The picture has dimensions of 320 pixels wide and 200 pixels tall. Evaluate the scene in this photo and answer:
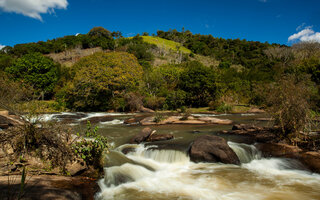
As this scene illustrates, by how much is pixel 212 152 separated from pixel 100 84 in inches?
910

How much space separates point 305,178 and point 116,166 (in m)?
7.46

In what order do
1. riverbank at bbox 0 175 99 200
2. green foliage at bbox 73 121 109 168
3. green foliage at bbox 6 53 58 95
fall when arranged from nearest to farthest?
riverbank at bbox 0 175 99 200 → green foliage at bbox 73 121 109 168 → green foliage at bbox 6 53 58 95

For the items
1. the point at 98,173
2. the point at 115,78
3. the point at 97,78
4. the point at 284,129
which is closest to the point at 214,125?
the point at 284,129

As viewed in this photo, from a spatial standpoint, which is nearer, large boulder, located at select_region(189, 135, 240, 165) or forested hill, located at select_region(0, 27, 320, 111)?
large boulder, located at select_region(189, 135, 240, 165)

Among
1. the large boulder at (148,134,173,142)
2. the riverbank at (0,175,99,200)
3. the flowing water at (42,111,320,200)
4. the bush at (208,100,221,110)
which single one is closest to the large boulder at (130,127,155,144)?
the large boulder at (148,134,173,142)

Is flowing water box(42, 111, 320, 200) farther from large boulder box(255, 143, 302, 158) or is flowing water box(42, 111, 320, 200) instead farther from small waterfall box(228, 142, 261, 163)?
large boulder box(255, 143, 302, 158)

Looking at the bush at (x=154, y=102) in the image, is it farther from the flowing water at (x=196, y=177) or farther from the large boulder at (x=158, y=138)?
the flowing water at (x=196, y=177)

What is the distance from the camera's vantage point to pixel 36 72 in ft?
123

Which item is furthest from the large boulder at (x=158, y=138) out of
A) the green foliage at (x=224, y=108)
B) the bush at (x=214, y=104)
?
the bush at (x=214, y=104)

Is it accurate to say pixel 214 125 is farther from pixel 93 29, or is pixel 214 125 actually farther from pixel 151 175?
pixel 93 29

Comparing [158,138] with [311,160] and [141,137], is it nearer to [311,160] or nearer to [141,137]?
[141,137]

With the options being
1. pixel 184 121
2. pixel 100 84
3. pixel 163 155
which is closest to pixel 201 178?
pixel 163 155

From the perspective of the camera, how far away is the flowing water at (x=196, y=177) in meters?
6.28

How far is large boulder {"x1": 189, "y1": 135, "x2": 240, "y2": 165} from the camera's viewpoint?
28.7 ft
